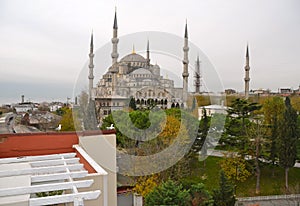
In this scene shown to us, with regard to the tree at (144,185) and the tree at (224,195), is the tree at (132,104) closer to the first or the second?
the tree at (144,185)

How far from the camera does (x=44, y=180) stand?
2.08 meters

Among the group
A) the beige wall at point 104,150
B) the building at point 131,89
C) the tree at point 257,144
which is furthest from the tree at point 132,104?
the beige wall at point 104,150

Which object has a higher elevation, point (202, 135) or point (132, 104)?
point (132, 104)

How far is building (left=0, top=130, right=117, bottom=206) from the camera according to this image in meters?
1.75

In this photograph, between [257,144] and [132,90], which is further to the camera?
[132,90]

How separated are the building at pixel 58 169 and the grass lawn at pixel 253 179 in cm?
249

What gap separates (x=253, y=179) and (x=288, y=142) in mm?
1136

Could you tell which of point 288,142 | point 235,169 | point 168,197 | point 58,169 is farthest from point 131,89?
point 58,169

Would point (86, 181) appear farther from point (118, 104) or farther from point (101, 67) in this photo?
point (118, 104)

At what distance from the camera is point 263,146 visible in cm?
596

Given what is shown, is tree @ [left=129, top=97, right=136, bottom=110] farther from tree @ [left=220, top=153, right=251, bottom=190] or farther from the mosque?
tree @ [left=220, top=153, right=251, bottom=190]

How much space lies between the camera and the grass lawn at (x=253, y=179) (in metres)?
5.45

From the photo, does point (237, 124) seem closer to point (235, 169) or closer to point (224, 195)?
point (235, 169)

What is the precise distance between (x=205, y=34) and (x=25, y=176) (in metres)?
5.37
